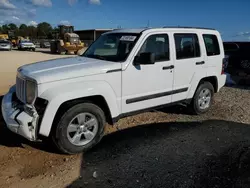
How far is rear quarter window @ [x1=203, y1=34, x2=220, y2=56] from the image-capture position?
613 cm

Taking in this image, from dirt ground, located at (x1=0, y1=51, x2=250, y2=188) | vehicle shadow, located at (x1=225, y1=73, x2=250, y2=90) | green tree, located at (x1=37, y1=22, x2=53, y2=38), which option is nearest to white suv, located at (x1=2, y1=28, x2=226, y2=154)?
dirt ground, located at (x1=0, y1=51, x2=250, y2=188)

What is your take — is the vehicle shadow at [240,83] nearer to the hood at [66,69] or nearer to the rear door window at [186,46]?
the rear door window at [186,46]

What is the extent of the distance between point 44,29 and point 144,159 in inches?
3779

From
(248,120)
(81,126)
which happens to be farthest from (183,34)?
(81,126)

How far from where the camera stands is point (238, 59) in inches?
404

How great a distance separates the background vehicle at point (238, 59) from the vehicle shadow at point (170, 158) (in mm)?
5124

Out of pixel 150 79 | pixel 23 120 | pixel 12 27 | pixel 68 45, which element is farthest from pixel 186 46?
pixel 12 27

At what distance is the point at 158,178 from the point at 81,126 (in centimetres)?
148

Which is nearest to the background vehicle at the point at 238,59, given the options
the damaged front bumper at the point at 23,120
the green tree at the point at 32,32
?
the damaged front bumper at the point at 23,120

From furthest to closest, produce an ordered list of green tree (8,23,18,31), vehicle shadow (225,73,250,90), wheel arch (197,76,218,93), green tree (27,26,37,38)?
1. green tree (8,23,18,31)
2. green tree (27,26,37,38)
3. vehicle shadow (225,73,250,90)
4. wheel arch (197,76,218,93)

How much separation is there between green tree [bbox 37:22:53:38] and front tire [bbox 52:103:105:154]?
86948mm

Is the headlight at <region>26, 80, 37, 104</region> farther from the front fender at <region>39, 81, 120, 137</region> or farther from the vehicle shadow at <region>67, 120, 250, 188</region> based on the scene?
the vehicle shadow at <region>67, 120, 250, 188</region>

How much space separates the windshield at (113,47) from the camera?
Answer: 15.7 ft

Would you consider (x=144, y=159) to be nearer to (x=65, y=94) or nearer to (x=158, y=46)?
(x=65, y=94)
